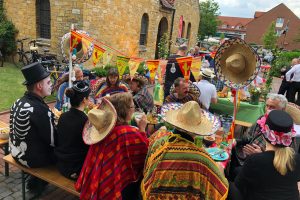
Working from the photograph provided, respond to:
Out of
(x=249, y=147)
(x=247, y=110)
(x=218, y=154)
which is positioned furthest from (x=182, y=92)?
(x=247, y=110)

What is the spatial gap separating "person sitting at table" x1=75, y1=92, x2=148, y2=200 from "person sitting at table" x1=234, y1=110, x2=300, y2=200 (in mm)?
1196

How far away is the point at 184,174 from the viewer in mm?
2369

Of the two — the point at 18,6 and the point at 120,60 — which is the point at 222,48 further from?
the point at 18,6

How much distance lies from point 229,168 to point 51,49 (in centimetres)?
1102

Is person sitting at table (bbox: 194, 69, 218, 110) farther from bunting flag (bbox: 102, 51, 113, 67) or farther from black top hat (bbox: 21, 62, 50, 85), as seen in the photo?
black top hat (bbox: 21, 62, 50, 85)

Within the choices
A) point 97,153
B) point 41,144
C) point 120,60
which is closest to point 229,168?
point 97,153

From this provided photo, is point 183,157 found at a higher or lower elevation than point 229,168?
higher

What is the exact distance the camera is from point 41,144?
3.54 m

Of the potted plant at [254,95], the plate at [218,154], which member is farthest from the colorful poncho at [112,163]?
the potted plant at [254,95]

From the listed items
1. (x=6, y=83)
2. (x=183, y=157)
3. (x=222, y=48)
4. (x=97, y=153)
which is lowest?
(x=6, y=83)

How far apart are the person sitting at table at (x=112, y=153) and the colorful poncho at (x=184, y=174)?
1.59 feet

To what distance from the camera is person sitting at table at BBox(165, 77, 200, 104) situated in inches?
192

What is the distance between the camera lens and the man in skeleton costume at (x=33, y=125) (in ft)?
11.1

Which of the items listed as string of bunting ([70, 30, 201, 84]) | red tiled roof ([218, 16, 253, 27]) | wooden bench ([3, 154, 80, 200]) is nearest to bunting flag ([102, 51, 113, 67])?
string of bunting ([70, 30, 201, 84])
